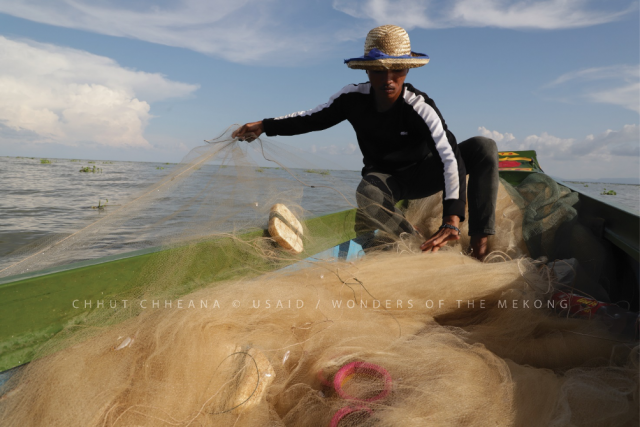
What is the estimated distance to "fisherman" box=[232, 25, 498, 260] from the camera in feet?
7.92

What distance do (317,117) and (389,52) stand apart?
0.78 m

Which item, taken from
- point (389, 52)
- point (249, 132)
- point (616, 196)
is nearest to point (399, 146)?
point (389, 52)

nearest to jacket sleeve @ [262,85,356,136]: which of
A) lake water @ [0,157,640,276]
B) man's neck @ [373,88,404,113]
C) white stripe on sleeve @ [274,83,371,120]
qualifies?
white stripe on sleeve @ [274,83,371,120]

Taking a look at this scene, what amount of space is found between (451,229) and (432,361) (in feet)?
4.03

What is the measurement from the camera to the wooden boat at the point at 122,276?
1253 mm

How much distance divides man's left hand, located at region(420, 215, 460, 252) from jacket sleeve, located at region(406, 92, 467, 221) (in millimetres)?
41

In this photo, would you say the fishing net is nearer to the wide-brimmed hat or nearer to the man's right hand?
the man's right hand

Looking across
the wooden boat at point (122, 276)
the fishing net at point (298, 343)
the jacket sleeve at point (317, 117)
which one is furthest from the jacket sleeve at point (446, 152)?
the wooden boat at point (122, 276)

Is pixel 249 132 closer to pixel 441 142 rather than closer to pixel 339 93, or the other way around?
pixel 339 93

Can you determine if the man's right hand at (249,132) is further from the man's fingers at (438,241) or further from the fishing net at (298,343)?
the man's fingers at (438,241)

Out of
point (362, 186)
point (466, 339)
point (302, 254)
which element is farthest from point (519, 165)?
point (466, 339)

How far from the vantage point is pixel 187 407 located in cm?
112

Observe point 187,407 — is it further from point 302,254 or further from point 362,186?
point 362,186

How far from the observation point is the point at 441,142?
2.51 m
